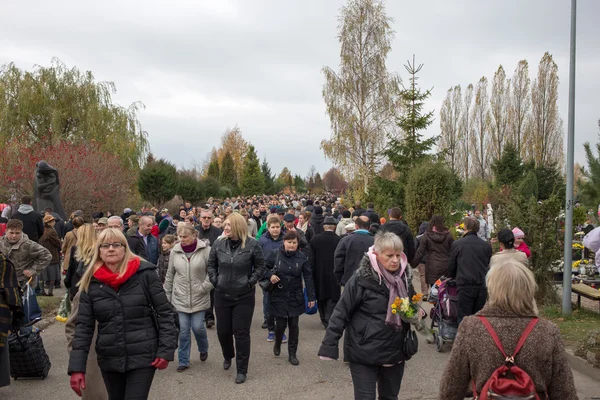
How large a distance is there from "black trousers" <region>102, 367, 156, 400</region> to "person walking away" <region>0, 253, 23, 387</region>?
5.52 ft

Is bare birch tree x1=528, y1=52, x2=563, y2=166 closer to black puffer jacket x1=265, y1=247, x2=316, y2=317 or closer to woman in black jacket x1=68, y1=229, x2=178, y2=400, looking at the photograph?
black puffer jacket x1=265, y1=247, x2=316, y2=317

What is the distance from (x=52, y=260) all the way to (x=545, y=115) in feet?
131

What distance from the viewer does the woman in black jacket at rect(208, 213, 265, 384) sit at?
6.70 m

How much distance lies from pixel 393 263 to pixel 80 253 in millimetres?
3486

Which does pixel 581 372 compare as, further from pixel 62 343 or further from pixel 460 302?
pixel 62 343

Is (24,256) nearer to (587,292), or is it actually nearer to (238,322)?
(238,322)

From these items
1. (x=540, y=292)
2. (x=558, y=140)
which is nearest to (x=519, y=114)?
(x=558, y=140)

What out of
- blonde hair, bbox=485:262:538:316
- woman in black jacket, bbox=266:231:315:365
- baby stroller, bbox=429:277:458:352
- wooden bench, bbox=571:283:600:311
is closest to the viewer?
blonde hair, bbox=485:262:538:316

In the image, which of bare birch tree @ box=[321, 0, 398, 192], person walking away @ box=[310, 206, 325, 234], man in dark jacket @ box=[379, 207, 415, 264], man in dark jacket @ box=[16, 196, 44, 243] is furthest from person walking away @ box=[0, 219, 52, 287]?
bare birch tree @ box=[321, 0, 398, 192]

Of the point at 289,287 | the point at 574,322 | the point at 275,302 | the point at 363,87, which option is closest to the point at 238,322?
the point at 275,302

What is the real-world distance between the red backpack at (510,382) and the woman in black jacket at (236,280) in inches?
163

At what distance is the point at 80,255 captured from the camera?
6.03 metres

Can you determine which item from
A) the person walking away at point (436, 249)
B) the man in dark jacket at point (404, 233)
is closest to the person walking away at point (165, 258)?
the man in dark jacket at point (404, 233)

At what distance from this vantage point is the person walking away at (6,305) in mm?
5195
